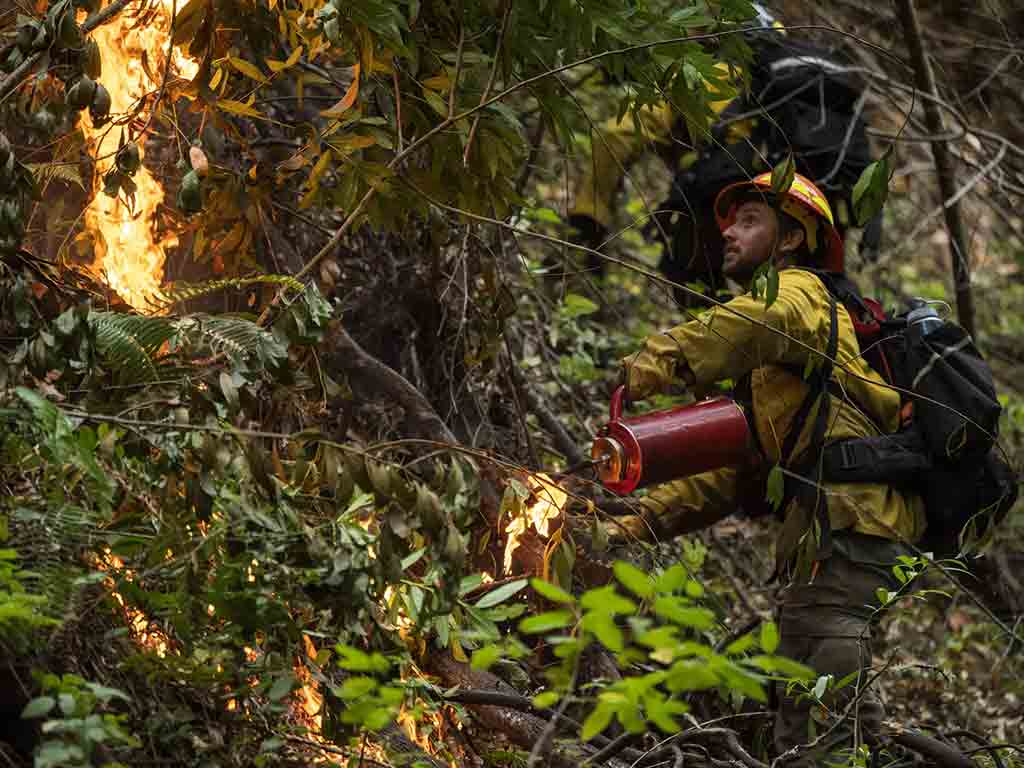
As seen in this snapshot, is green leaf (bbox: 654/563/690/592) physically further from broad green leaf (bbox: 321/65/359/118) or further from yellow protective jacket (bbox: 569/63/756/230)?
yellow protective jacket (bbox: 569/63/756/230)

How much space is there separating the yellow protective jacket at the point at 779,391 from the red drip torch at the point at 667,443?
127 millimetres

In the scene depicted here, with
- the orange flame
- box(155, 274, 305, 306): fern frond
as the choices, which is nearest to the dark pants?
box(155, 274, 305, 306): fern frond

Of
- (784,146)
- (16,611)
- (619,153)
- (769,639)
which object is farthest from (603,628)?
(619,153)

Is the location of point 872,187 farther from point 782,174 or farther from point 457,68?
point 457,68

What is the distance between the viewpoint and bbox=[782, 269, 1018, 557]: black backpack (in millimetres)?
4098

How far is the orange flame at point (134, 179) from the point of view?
3.71m

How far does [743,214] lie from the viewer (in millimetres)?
4629

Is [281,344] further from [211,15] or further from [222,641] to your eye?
[211,15]

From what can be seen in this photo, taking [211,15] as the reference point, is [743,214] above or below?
below

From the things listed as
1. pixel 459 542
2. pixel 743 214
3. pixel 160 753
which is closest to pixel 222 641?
pixel 160 753

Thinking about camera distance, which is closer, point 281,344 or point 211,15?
point 281,344

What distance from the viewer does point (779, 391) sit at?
13.8 feet

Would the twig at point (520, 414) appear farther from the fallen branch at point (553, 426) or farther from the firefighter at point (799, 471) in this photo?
the firefighter at point (799, 471)

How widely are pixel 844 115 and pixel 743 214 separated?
2.01 m
